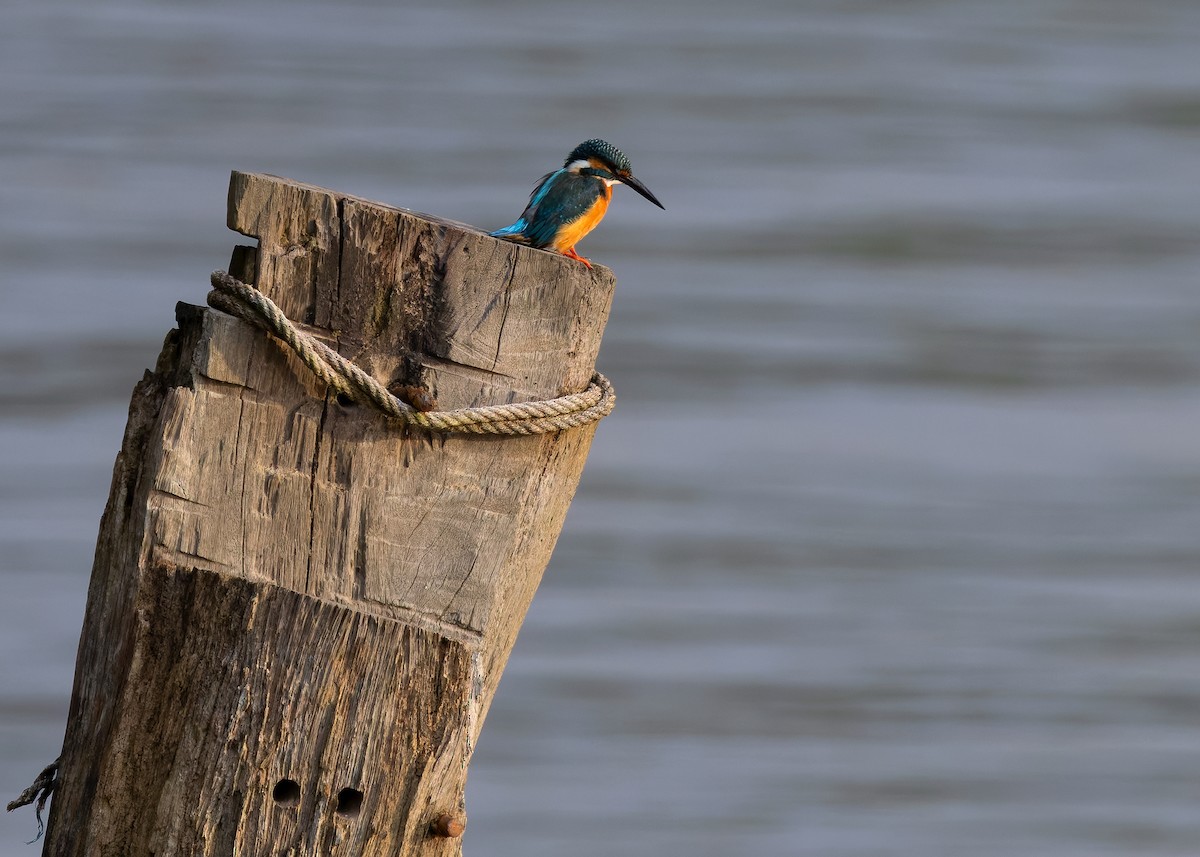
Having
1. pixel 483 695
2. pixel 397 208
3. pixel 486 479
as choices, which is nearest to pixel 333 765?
pixel 483 695

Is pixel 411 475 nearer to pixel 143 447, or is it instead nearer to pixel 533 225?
pixel 143 447

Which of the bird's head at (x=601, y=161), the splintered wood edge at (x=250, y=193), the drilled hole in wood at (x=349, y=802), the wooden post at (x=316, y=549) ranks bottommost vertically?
the drilled hole in wood at (x=349, y=802)

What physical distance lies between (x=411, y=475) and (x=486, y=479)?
0.29 feet

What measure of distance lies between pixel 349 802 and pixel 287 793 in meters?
0.07

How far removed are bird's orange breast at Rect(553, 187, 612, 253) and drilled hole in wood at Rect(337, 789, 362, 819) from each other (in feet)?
2.69

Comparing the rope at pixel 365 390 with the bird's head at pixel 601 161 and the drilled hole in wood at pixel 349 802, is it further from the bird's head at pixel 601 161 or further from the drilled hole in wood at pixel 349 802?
the bird's head at pixel 601 161

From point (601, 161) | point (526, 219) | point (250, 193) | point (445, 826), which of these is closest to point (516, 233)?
point (526, 219)

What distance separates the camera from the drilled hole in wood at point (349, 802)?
1.45 m

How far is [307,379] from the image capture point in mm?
1473

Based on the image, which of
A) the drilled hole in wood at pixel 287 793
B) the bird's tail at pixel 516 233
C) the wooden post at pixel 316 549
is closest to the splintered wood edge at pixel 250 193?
the wooden post at pixel 316 549

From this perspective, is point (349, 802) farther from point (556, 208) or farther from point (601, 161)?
point (601, 161)

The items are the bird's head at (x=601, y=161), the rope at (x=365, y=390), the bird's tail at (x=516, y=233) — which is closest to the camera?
the rope at (x=365, y=390)

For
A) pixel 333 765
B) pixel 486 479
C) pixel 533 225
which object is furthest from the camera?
pixel 533 225

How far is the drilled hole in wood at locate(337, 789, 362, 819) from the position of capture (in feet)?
4.76
